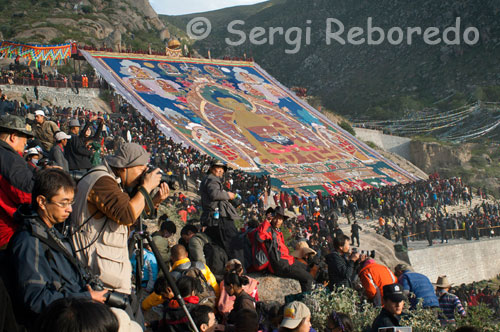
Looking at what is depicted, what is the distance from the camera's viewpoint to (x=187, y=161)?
1869 cm

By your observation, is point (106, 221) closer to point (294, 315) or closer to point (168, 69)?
point (294, 315)

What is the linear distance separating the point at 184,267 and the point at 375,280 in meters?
1.85

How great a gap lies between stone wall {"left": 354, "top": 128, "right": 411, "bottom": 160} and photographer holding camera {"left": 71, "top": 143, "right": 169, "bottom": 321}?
1212 inches

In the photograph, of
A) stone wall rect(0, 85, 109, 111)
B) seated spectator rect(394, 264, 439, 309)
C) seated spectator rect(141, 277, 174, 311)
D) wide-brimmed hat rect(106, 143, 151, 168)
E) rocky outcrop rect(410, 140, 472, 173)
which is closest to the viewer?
wide-brimmed hat rect(106, 143, 151, 168)

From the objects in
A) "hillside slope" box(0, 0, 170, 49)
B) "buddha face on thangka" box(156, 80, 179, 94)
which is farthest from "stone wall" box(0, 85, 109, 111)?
"hillside slope" box(0, 0, 170, 49)

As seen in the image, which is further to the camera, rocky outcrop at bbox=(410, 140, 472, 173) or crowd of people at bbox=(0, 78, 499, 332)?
rocky outcrop at bbox=(410, 140, 472, 173)

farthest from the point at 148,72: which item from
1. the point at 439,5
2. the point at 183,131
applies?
the point at 439,5

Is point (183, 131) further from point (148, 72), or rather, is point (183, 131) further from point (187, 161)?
point (148, 72)

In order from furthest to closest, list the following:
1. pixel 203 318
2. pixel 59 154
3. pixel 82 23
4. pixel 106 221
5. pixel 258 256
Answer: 1. pixel 82 23
2. pixel 59 154
3. pixel 258 256
4. pixel 203 318
5. pixel 106 221

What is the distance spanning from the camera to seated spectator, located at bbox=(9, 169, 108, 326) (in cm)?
245

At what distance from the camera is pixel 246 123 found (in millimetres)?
25672

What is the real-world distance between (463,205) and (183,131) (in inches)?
518

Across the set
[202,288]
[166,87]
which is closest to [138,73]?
[166,87]

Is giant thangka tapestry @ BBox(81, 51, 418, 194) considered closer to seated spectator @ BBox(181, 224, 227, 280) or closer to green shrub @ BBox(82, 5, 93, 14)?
seated spectator @ BBox(181, 224, 227, 280)
